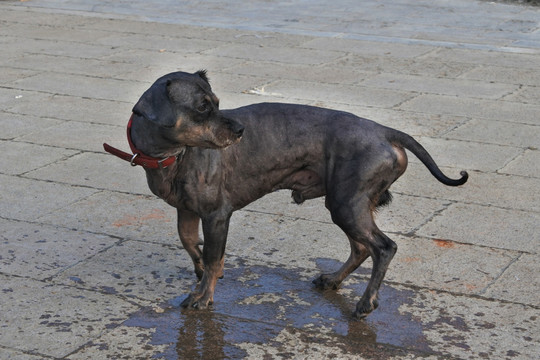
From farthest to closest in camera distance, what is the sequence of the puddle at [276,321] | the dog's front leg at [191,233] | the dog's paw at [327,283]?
1. the dog's paw at [327,283]
2. the dog's front leg at [191,233]
3. the puddle at [276,321]

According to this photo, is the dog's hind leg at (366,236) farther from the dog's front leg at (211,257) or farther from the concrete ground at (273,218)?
the dog's front leg at (211,257)

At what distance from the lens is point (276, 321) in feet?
17.4

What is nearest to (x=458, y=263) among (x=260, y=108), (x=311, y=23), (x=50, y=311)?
(x=260, y=108)

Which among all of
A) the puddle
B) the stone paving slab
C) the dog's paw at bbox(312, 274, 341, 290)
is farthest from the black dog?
the stone paving slab

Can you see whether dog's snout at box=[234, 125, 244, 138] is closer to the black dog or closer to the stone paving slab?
the black dog

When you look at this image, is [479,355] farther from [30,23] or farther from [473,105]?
[30,23]

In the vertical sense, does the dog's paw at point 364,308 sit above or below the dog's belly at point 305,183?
below

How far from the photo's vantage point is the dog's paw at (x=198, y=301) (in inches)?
213

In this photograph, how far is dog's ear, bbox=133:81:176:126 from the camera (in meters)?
4.87

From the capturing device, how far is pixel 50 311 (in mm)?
5352

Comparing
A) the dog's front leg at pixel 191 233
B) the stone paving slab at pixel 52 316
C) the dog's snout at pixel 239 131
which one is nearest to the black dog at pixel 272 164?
the dog's snout at pixel 239 131

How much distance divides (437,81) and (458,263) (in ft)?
18.1

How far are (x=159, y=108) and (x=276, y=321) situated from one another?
4.69 feet

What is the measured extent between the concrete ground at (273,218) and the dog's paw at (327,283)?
2.0 inches
